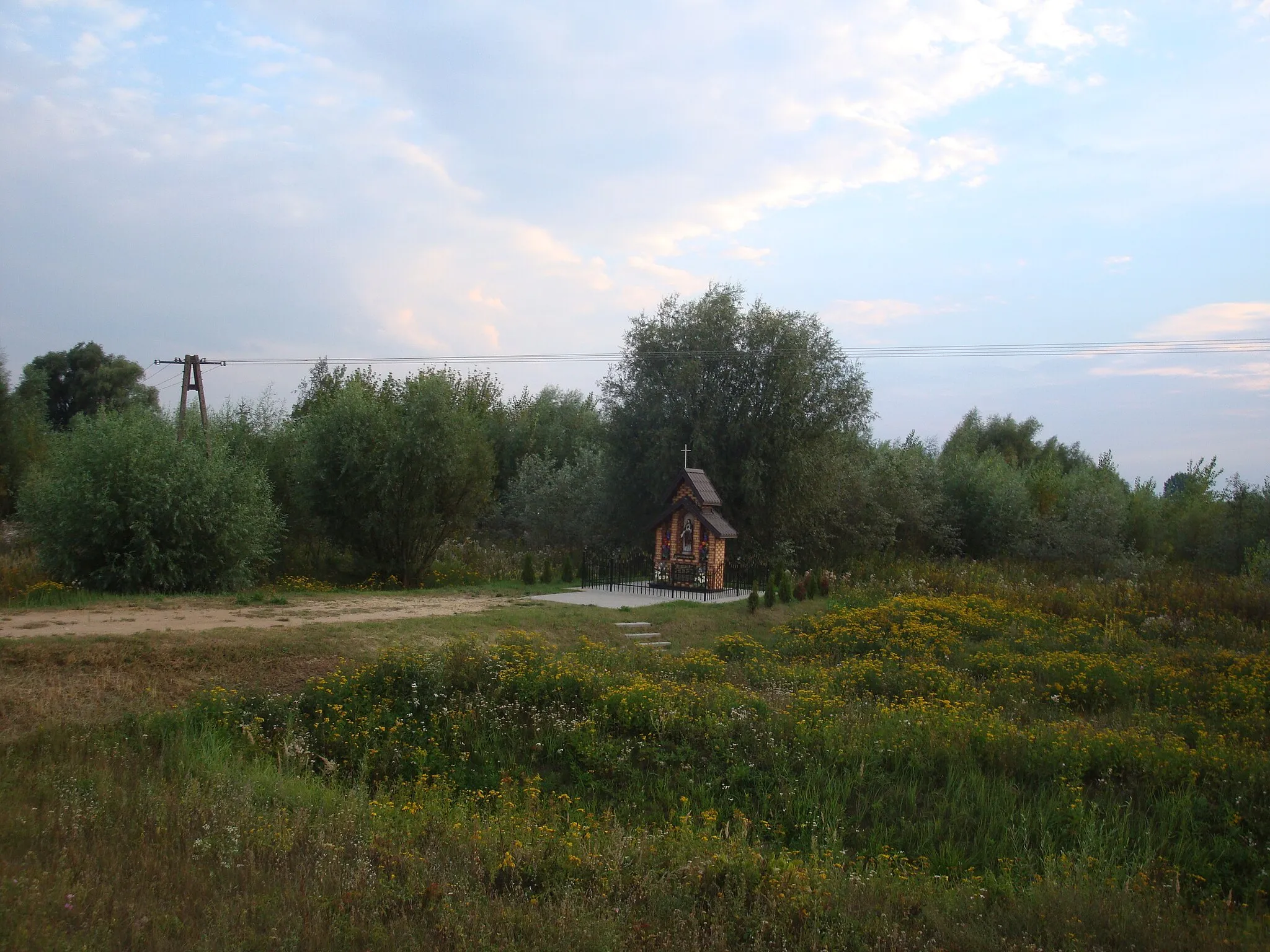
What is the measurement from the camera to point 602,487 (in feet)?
94.3

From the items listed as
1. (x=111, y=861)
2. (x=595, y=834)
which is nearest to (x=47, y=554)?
(x=111, y=861)

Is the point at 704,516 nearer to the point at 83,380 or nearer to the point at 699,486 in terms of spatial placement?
the point at 699,486

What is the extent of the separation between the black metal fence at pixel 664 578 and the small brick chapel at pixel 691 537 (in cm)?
3

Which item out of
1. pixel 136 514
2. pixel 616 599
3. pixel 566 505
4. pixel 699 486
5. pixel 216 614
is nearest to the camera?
pixel 216 614

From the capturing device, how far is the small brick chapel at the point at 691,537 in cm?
2102

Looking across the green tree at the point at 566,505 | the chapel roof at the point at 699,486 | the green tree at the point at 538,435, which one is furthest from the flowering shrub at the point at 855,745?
the green tree at the point at 538,435

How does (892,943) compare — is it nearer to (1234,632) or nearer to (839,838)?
(839,838)

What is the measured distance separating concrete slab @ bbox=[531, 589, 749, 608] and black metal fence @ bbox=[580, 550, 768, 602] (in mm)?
151

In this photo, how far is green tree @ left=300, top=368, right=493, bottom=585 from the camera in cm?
2419

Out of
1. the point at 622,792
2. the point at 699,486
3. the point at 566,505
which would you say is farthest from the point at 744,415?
the point at 622,792

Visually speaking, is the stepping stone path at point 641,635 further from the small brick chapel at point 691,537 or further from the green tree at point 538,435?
the green tree at point 538,435

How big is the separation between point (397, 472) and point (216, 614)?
9980 millimetres

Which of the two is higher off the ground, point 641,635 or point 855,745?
point 855,745

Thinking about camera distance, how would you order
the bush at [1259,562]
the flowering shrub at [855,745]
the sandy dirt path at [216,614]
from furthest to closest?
1. the bush at [1259,562]
2. the sandy dirt path at [216,614]
3. the flowering shrub at [855,745]
